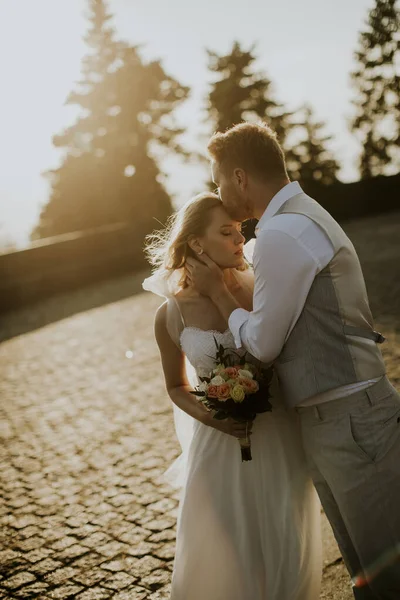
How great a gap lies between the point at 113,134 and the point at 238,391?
124ft

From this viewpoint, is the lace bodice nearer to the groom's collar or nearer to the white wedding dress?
the white wedding dress

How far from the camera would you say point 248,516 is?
3.42m

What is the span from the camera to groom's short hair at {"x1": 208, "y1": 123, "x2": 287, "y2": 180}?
3021mm

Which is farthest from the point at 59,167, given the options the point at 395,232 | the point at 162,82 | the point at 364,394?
the point at 364,394

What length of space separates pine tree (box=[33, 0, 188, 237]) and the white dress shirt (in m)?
35.1

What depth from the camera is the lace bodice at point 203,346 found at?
11.4 ft

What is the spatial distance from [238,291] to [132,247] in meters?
18.2

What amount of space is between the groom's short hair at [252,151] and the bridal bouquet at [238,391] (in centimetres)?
90

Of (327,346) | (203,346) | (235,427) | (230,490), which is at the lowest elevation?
(230,490)

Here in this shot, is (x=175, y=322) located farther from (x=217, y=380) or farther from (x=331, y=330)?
(x=331, y=330)

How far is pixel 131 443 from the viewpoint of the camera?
277 inches

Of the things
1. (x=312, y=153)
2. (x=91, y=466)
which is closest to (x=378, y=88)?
(x=312, y=153)

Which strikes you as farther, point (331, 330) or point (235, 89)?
point (235, 89)

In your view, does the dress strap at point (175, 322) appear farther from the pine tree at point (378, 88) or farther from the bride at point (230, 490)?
the pine tree at point (378, 88)
